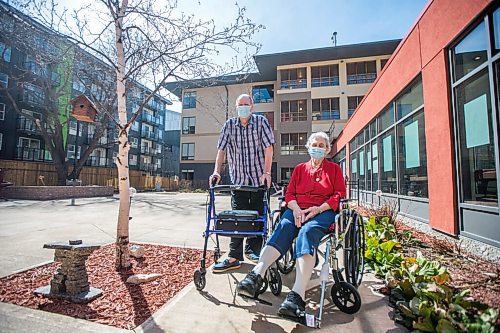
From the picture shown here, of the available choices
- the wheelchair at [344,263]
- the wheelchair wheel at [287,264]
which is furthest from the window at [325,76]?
the wheelchair wheel at [287,264]

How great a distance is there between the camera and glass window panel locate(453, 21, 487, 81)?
10.1 feet

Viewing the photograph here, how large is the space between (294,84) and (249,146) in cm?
2211

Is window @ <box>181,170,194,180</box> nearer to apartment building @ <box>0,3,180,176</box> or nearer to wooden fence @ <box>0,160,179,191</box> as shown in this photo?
wooden fence @ <box>0,160,179,191</box>

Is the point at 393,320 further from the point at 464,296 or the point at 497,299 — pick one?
the point at 497,299

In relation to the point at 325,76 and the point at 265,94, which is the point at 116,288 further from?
the point at 265,94

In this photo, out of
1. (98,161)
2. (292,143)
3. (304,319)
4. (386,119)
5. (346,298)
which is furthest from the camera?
(98,161)

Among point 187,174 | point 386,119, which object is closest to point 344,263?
point 386,119

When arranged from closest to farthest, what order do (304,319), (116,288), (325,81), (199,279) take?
(304,319) < (199,279) < (116,288) < (325,81)

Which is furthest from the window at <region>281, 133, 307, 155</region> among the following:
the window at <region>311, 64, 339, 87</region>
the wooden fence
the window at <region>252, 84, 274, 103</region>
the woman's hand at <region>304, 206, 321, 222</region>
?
the woman's hand at <region>304, 206, 321, 222</region>

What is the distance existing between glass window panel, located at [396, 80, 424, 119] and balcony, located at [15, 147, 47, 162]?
29479mm

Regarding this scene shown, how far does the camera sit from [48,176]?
2262cm

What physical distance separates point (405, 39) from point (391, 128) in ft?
6.88

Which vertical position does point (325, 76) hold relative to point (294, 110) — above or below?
above

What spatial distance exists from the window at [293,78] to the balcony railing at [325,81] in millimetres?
806
